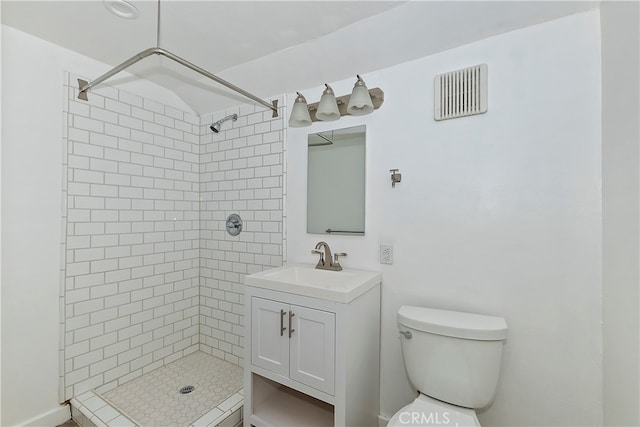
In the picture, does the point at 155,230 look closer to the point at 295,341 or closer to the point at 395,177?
the point at 295,341

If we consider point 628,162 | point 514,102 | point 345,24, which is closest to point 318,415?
point 628,162

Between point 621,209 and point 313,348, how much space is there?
1.44 metres

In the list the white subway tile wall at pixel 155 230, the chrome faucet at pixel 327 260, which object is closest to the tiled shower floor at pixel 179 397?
the white subway tile wall at pixel 155 230

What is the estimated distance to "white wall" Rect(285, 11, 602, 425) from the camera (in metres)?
1.27

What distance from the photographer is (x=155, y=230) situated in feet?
7.40

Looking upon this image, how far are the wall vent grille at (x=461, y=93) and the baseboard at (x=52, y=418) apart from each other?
9.47 ft

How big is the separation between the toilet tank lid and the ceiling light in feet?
7.06

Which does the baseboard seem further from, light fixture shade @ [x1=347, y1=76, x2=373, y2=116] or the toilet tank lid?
light fixture shade @ [x1=347, y1=76, x2=373, y2=116]

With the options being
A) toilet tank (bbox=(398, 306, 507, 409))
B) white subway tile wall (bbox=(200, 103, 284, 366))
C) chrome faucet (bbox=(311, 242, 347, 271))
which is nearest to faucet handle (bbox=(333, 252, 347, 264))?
chrome faucet (bbox=(311, 242, 347, 271))

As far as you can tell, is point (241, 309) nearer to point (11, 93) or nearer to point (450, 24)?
point (11, 93)

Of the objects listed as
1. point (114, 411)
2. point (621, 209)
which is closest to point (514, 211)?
point (621, 209)

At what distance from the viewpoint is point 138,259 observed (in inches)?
84.7

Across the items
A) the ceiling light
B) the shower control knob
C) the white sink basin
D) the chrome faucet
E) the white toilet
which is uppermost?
the ceiling light

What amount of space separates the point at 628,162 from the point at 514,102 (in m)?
0.54
